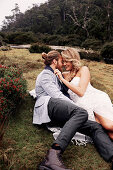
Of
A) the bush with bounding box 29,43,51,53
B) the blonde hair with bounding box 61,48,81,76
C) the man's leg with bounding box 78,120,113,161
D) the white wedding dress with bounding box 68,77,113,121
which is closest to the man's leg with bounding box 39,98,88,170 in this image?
the man's leg with bounding box 78,120,113,161

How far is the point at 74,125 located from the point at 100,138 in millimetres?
553

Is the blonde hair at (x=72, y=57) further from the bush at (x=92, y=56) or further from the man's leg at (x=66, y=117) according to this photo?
the bush at (x=92, y=56)

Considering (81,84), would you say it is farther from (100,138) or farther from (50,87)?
(100,138)

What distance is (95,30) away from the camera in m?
24.1

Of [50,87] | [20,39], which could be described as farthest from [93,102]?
[20,39]

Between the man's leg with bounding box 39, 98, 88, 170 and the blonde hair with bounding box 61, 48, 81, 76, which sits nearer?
the man's leg with bounding box 39, 98, 88, 170

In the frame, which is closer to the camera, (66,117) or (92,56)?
(66,117)

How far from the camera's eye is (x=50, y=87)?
3508mm

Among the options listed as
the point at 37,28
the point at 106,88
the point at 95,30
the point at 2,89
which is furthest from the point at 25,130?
the point at 37,28

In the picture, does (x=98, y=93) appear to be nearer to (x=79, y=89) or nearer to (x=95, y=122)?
(x=79, y=89)

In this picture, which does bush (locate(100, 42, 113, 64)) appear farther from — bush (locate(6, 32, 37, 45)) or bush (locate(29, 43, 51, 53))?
bush (locate(6, 32, 37, 45))

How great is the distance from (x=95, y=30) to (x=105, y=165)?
23.4 metres

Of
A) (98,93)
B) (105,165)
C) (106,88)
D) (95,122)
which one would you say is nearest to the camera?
(105,165)

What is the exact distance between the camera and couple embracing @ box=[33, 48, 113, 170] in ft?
8.72
